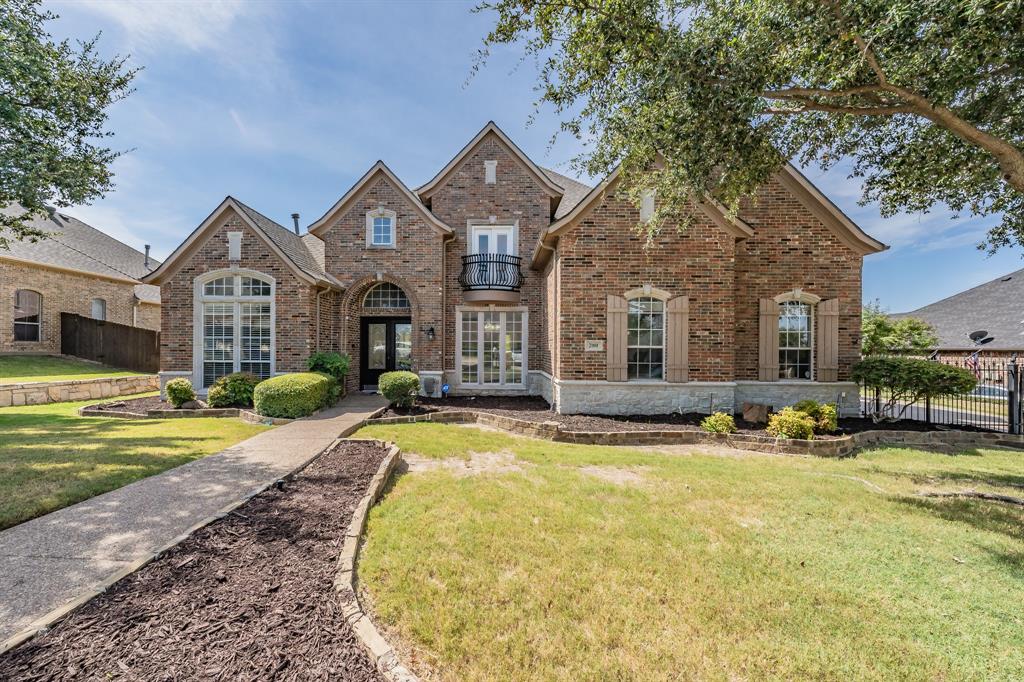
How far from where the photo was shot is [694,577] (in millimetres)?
3471

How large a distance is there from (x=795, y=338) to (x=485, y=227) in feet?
32.9

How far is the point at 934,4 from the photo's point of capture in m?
4.44

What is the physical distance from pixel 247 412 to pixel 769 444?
38.6ft

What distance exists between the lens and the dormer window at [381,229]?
13.4 m

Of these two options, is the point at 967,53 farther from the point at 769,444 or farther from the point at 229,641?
the point at 229,641

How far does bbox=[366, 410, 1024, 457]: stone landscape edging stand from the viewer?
7.77 meters

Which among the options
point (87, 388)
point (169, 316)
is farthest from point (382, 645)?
point (87, 388)

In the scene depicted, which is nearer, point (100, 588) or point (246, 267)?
point (100, 588)

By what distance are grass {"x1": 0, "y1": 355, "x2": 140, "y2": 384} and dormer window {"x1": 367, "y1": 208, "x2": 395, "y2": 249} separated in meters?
11.7

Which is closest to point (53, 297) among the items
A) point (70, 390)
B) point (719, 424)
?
point (70, 390)

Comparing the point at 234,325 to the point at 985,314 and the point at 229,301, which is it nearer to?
the point at 229,301

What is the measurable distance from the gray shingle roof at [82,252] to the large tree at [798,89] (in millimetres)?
22295

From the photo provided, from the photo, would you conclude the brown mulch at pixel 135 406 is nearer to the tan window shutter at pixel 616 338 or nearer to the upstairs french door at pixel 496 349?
the upstairs french door at pixel 496 349

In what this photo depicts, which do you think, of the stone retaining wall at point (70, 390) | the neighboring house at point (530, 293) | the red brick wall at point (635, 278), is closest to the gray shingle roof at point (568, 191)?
the neighboring house at point (530, 293)
